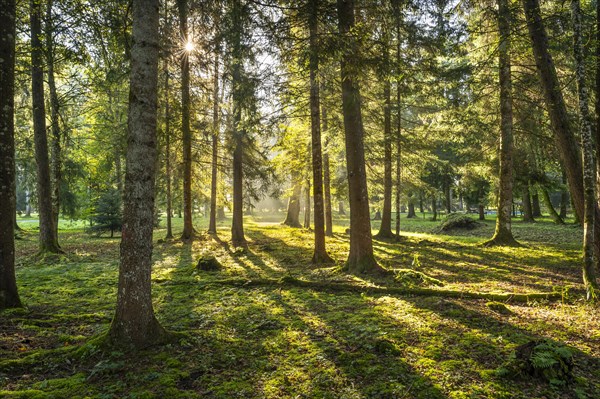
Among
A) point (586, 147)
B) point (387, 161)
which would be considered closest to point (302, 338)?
point (586, 147)

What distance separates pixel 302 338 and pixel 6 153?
558 centimetres

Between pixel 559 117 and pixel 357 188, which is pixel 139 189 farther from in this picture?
pixel 559 117

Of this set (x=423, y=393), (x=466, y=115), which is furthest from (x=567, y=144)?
(x=423, y=393)

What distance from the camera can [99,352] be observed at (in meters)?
4.26

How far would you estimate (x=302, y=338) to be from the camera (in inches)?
197

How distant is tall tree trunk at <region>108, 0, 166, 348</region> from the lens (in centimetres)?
430

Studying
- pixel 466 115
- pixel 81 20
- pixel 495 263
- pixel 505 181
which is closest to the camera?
pixel 81 20

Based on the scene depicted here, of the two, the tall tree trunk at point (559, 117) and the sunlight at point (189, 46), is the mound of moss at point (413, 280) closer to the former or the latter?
the tall tree trunk at point (559, 117)

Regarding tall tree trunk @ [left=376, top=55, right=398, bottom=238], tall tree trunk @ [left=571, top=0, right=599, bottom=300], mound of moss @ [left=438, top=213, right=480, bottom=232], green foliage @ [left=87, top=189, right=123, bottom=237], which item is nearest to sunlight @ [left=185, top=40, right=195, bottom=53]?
tall tree trunk @ [left=571, top=0, right=599, bottom=300]

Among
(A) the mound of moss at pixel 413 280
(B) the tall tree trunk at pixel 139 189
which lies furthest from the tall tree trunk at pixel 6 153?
(A) the mound of moss at pixel 413 280

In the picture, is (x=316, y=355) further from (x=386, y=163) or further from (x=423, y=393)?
(x=386, y=163)

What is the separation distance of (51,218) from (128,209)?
10524 millimetres

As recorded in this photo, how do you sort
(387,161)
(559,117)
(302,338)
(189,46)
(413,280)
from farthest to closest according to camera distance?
(387,161) → (559,117) → (413,280) → (189,46) → (302,338)

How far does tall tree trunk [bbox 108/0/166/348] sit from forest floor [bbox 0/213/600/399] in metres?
0.38
